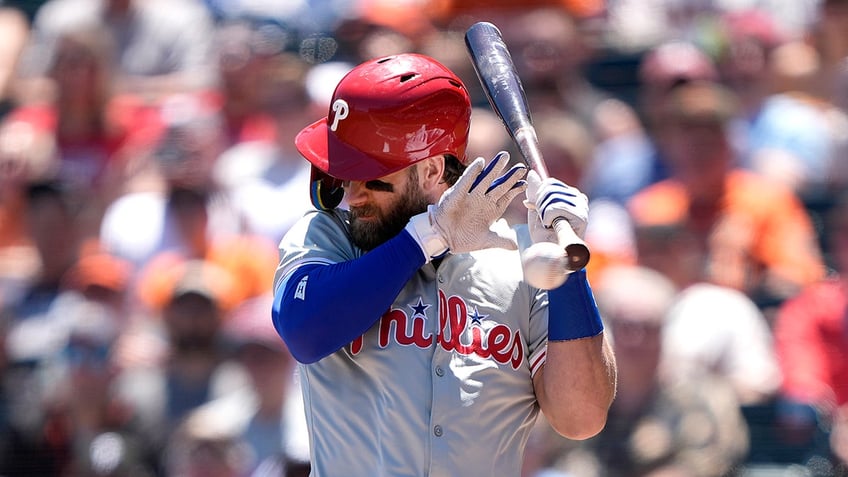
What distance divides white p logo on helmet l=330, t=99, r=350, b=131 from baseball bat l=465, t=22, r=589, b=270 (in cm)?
32

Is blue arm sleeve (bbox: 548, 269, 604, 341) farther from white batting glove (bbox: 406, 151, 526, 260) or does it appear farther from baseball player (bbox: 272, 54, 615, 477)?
white batting glove (bbox: 406, 151, 526, 260)

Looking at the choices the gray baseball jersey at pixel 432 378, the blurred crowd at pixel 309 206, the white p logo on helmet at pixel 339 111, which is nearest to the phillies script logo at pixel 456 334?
the gray baseball jersey at pixel 432 378

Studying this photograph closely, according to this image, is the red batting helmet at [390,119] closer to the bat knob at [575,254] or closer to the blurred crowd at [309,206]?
the bat knob at [575,254]

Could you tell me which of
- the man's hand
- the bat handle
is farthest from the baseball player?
the bat handle

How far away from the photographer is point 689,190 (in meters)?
5.11

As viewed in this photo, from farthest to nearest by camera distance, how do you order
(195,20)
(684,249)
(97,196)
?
1. (195,20)
2. (97,196)
3. (684,249)

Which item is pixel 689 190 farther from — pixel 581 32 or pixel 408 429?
pixel 408 429

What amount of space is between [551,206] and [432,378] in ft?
1.47

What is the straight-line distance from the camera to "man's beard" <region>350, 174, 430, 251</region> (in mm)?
2531

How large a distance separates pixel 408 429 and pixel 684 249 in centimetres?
276

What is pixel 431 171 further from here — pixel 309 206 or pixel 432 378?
pixel 309 206

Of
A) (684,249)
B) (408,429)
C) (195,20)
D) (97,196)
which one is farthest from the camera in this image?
(195,20)

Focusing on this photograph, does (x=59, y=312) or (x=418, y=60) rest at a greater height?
(x=418, y=60)

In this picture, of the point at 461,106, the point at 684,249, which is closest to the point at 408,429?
the point at 461,106
